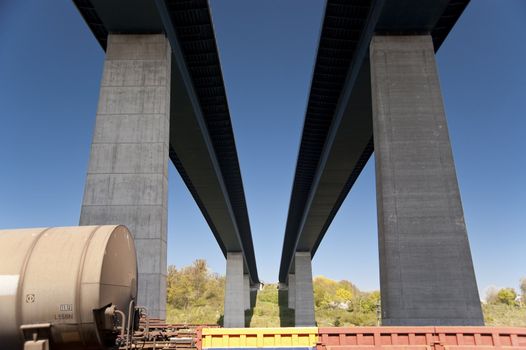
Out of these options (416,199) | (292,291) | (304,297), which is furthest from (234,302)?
(416,199)

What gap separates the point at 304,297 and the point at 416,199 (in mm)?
56097

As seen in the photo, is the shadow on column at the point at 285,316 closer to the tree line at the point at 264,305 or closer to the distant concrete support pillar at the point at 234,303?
the tree line at the point at 264,305

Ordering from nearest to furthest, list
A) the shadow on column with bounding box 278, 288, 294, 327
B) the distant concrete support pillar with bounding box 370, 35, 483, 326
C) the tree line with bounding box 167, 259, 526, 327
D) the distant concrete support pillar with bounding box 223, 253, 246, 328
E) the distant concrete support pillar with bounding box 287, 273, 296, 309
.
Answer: the distant concrete support pillar with bounding box 370, 35, 483, 326
the distant concrete support pillar with bounding box 223, 253, 246, 328
the tree line with bounding box 167, 259, 526, 327
the shadow on column with bounding box 278, 288, 294, 327
the distant concrete support pillar with bounding box 287, 273, 296, 309

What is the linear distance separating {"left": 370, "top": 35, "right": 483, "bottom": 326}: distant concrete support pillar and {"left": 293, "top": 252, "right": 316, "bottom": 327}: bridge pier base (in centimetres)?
5498

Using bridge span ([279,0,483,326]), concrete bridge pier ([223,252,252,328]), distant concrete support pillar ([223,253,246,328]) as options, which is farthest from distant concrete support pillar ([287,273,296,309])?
bridge span ([279,0,483,326])

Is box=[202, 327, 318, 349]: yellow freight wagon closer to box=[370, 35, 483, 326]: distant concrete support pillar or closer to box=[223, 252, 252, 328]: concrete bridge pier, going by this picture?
box=[370, 35, 483, 326]: distant concrete support pillar

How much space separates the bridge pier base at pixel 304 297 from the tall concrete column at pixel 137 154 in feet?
183

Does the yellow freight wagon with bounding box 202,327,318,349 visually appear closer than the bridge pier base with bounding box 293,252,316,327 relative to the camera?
Yes

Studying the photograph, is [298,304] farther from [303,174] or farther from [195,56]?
[195,56]

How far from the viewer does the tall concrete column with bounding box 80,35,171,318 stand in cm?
1758

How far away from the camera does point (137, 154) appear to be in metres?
18.5

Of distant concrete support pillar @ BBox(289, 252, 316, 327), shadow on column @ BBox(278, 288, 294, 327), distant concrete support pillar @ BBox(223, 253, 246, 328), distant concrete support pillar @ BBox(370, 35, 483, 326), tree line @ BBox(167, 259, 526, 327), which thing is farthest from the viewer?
shadow on column @ BBox(278, 288, 294, 327)

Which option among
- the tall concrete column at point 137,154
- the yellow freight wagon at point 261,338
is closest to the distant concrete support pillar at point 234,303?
the tall concrete column at point 137,154

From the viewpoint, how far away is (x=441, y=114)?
18.7 meters
